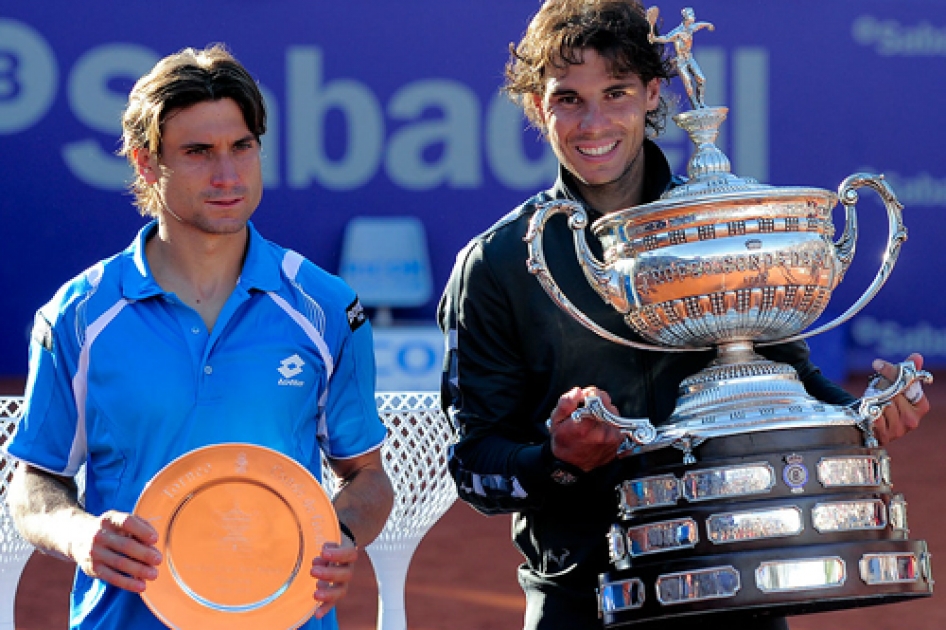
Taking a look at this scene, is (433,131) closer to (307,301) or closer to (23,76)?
(23,76)

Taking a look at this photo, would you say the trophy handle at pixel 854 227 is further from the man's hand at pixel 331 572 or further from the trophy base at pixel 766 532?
the man's hand at pixel 331 572

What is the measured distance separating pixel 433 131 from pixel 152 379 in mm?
7946

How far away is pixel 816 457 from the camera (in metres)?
2.08

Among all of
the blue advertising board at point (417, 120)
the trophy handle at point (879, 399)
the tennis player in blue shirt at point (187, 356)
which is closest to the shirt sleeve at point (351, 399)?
the tennis player in blue shirt at point (187, 356)

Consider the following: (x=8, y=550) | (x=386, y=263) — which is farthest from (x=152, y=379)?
(x=386, y=263)

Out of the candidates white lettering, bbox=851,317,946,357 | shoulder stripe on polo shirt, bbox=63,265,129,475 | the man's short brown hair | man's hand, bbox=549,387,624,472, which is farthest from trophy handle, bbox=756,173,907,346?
white lettering, bbox=851,317,946,357

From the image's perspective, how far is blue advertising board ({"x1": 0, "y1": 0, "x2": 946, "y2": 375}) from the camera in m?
9.93

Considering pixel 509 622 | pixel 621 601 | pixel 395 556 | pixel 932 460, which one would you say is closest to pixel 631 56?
pixel 621 601

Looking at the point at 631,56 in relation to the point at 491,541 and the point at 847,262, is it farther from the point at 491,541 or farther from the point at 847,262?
the point at 491,541

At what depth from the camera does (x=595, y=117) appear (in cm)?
234

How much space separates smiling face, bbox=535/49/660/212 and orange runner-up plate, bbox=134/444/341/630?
2.21 feet

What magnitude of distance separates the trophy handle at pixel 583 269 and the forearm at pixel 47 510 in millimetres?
742

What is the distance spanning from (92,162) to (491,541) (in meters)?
4.39

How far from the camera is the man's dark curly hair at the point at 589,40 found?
7.74ft
